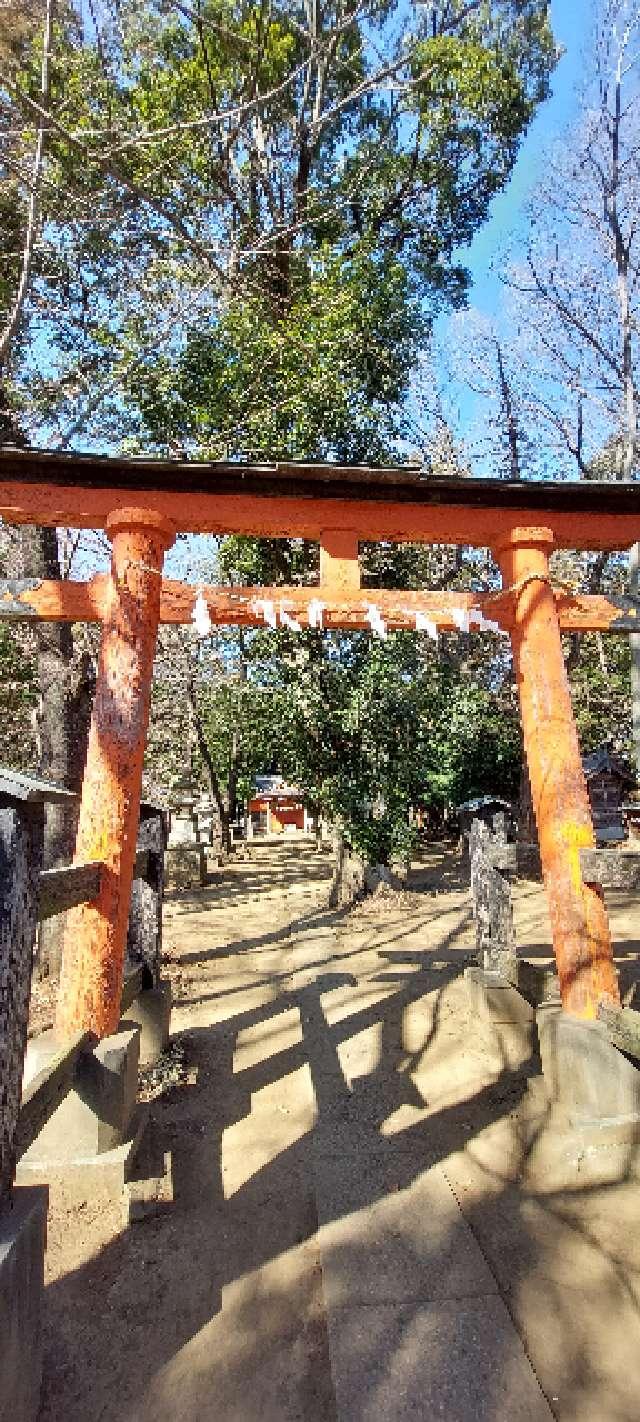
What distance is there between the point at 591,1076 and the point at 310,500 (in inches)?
163

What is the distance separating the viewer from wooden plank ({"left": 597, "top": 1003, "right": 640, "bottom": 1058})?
11.4 feet

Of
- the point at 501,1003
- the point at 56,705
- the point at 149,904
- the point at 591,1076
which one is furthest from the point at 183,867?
the point at 591,1076

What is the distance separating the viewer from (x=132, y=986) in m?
4.63

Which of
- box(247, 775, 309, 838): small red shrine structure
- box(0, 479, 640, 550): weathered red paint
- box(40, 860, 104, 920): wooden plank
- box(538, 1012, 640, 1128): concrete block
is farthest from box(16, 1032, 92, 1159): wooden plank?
box(247, 775, 309, 838): small red shrine structure

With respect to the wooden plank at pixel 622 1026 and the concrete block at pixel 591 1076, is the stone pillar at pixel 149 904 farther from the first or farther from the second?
the wooden plank at pixel 622 1026

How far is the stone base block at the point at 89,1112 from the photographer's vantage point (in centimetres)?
342

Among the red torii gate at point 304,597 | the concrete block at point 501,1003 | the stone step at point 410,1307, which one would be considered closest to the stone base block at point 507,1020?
the concrete block at point 501,1003

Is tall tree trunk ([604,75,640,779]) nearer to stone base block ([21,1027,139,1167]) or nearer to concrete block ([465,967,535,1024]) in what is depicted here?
concrete block ([465,967,535,1024])

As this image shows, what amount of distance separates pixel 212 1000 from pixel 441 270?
14125 millimetres

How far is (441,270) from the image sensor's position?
13781 millimetres

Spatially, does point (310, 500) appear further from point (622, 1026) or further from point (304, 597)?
point (622, 1026)

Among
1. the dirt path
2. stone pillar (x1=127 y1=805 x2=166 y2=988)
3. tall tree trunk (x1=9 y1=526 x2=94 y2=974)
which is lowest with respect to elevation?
the dirt path

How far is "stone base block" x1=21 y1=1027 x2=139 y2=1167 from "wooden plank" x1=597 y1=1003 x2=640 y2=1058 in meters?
2.62

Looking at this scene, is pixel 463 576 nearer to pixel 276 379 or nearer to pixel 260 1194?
pixel 276 379
